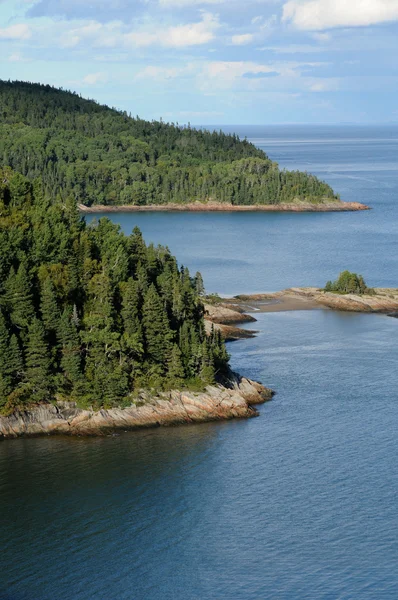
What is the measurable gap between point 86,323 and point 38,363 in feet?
15.7

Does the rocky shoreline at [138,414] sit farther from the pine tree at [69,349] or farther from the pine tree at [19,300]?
the pine tree at [19,300]

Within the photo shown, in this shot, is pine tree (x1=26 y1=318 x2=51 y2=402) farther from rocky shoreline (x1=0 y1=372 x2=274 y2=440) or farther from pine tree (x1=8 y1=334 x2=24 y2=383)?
rocky shoreline (x1=0 y1=372 x2=274 y2=440)

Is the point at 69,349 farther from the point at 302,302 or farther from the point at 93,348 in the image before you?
the point at 302,302

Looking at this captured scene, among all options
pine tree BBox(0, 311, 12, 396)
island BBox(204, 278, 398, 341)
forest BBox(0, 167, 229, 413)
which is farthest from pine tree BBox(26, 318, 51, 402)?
island BBox(204, 278, 398, 341)

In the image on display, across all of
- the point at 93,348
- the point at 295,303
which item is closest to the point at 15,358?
the point at 93,348

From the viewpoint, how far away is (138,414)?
188 feet

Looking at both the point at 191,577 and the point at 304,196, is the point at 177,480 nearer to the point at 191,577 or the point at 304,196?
the point at 191,577

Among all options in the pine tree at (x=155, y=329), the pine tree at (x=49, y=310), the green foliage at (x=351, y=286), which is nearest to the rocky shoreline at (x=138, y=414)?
the pine tree at (x=155, y=329)

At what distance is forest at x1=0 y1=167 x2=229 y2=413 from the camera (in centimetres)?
5712

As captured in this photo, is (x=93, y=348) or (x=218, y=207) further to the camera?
(x=218, y=207)

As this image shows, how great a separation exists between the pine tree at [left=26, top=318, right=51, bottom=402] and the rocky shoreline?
2.94 feet

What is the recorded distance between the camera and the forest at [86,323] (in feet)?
187

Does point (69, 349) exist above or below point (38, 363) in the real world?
above

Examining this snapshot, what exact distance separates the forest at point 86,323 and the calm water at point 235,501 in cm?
372
